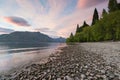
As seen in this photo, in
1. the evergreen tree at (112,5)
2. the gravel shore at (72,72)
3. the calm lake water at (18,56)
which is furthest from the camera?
the evergreen tree at (112,5)

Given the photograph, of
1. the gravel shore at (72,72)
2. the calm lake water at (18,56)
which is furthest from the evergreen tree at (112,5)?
the gravel shore at (72,72)

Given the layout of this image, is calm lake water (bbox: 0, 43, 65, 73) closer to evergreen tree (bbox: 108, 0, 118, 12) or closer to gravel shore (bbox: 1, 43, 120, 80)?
gravel shore (bbox: 1, 43, 120, 80)

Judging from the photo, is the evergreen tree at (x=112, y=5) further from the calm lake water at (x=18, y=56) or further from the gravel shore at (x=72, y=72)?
the gravel shore at (x=72, y=72)

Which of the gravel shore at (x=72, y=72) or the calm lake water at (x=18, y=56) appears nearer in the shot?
the gravel shore at (x=72, y=72)

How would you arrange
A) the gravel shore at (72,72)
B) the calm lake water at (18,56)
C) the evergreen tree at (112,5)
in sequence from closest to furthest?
the gravel shore at (72,72), the calm lake water at (18,56), the evergreen tree at (112,5)

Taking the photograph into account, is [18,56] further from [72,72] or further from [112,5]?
[112,5]

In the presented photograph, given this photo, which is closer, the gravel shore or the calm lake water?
the gravel shore

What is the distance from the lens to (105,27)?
58344 millimetres

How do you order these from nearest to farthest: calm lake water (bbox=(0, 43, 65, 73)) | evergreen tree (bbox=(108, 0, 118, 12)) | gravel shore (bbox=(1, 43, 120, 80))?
gravel shore (bbox=(1, 43, 120, 80)) < calm lake water (bbox=(0, 43, 65, 73)) < evergreen tree (bbox=(108, 0, 118, 12))

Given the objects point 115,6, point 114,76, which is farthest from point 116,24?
point 114,76

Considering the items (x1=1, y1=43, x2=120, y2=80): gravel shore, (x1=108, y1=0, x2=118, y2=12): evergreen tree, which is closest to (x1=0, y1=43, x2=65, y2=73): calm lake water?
(x1=1, y1=43, x2=120, y2=80): gravel shore

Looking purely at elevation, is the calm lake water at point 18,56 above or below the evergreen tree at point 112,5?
below

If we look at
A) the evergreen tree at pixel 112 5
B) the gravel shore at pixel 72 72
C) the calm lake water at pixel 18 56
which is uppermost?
the evergreen tree at pixel 112 5

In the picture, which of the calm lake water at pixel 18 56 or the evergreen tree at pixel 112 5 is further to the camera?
the evergreen tree at pixel 112 5
